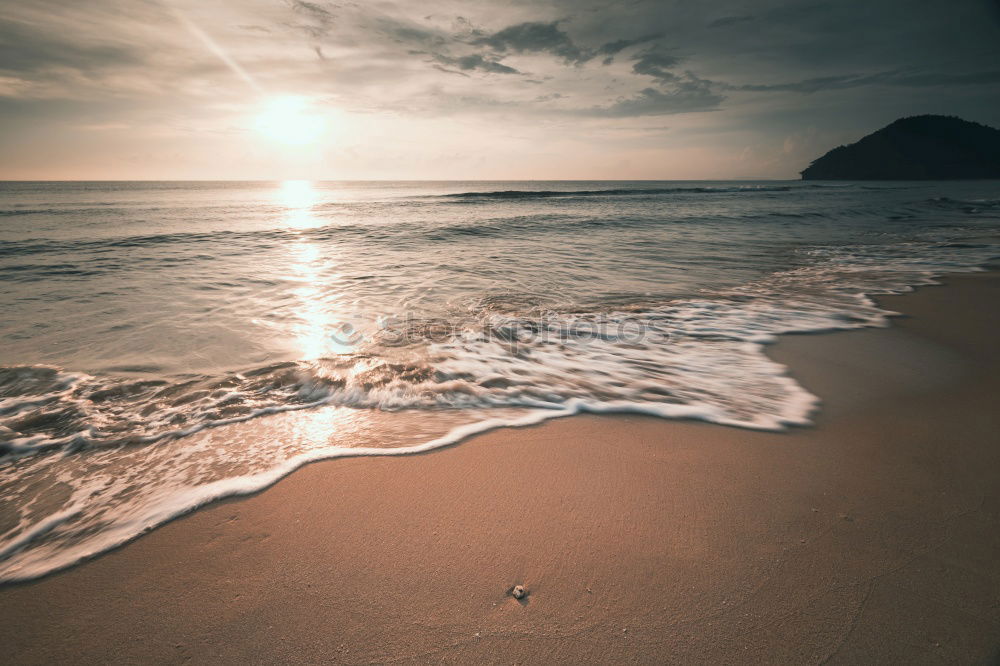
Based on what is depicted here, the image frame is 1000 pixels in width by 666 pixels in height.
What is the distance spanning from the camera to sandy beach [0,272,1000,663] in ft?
4.68

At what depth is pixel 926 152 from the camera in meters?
87.8

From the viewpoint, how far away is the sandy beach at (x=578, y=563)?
1.43 m

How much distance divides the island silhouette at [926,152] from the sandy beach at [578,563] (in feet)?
399

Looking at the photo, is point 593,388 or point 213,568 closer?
point 213,568

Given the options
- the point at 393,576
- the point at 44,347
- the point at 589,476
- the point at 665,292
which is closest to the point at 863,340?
the point at 665,292

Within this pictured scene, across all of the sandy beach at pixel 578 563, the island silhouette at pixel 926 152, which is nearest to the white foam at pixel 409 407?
the sandy beach at pixel 578 563

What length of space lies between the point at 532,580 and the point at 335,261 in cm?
994

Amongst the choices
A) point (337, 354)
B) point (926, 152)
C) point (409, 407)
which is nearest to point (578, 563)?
point (409, 407)

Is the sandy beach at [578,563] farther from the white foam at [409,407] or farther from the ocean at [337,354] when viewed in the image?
the ocean at [337,354]

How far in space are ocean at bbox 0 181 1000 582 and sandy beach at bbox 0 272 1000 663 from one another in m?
0.36

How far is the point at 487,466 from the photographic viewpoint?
2.46 metres

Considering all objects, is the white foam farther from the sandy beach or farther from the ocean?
the sandy beach

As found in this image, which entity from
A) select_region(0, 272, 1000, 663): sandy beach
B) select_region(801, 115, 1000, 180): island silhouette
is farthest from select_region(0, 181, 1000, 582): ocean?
select_region(801, 115, 1000, 180): island silhouette

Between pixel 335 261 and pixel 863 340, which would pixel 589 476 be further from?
pixel 335 261
